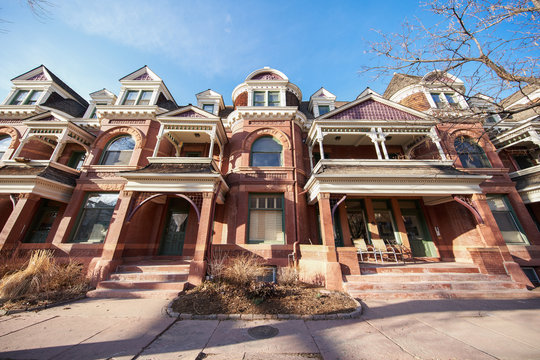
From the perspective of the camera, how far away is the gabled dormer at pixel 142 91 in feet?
43.6

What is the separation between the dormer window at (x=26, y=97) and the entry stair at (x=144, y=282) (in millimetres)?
15666

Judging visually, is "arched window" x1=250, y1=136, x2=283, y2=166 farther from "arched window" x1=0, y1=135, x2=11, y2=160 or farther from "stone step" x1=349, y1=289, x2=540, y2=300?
"arched window" x1=0, y1=135, x2=11, y2=160

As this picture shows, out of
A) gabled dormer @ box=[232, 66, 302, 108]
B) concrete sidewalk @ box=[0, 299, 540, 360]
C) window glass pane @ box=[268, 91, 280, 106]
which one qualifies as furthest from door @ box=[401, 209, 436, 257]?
window glass pane @ box=[268, 91, 280, 106]

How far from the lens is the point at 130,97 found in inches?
532

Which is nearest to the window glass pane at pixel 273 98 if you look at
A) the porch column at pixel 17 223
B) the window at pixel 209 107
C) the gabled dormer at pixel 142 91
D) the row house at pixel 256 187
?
the row house at pixel 256 187

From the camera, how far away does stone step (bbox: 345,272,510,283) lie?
23.7 feet

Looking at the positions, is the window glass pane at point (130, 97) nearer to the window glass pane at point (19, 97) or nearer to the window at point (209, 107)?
the window at point (209, 107)

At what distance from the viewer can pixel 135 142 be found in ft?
38.8

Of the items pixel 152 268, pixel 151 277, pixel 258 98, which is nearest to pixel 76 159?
pixel 152 268

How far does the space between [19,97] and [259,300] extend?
73.3 feet

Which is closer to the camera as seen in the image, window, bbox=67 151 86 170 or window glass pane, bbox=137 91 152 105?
window, bbox=67 151 86 170

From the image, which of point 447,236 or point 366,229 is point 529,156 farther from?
point 366,229

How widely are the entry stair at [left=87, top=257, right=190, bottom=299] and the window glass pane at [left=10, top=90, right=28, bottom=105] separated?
16260mm

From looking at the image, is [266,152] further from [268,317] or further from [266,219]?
[268,317]
